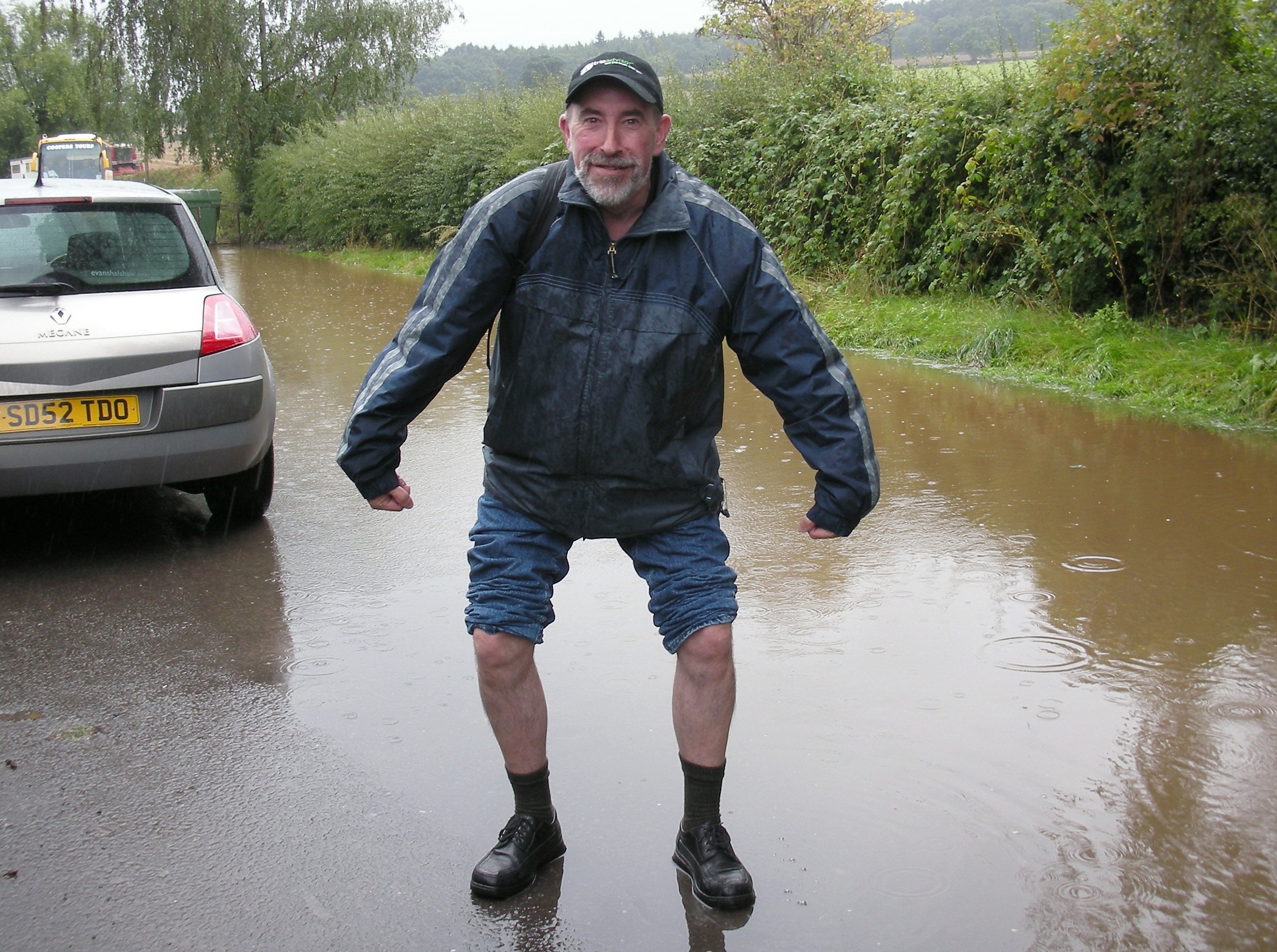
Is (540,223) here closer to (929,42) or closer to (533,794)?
(533,794)

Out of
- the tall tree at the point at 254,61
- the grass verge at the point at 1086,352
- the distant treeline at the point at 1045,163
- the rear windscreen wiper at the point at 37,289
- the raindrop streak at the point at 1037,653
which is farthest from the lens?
the tall tree at the point at 254,61

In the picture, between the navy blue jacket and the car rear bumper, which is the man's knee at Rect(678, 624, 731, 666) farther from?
the car rear bumper

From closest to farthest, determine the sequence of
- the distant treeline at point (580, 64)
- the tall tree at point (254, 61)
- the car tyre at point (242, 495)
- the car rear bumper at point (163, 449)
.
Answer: the car rear bumper at point (163, 449)
the car tyre at point (242, 495)
the distant treeline at point (580, 64)
the tall tree at point (254, 61)

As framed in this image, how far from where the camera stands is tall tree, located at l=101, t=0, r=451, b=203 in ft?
124

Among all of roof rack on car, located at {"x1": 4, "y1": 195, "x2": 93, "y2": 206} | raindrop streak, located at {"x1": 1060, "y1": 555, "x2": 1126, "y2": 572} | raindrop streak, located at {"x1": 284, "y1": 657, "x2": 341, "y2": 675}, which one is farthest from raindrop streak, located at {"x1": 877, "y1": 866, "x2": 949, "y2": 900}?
roof rack on car, located at {"x1": 4, "y1": 195, "x2": 93, "y2": 206}

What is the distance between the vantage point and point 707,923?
2.85 meters

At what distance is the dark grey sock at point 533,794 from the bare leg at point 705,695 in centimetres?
35

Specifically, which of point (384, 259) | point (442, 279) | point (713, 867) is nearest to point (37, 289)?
point (442, 279)

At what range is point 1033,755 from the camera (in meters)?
3.60

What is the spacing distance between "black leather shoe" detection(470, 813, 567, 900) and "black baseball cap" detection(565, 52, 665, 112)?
168 centimetres

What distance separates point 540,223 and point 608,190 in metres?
0.18

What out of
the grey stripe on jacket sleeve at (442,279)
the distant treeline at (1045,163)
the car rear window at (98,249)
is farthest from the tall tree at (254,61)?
the grey stripe on jacket sleeve at (442,279)

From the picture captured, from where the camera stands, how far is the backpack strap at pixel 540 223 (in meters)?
2.93

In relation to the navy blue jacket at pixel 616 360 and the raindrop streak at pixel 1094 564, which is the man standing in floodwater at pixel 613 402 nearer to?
the navy blue jacket at pixel 616 360
